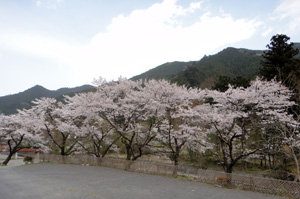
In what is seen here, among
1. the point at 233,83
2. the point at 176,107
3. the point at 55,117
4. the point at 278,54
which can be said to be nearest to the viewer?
the point at 176,107

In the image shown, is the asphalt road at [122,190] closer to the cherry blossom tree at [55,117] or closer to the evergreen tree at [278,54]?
the cherry blossom tree at [55,117]

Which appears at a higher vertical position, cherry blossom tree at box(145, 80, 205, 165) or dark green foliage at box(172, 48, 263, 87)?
dark green foliage at box(172, 48, 263, 87)

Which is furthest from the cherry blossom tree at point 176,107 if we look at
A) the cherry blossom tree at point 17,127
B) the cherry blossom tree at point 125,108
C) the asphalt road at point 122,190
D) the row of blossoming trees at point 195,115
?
the cherry blossom tree at point 17,127

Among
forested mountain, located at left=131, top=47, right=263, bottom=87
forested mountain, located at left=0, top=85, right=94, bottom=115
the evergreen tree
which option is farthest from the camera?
A: forested mountain, located at left=0, top=85, right=94, bottom=115

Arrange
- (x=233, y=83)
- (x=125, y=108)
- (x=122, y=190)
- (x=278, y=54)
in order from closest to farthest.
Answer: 1. (x=122, y=190)
2. (x=125, y=108)
3. (x=278, y=54)
4. (x=233, y=83)

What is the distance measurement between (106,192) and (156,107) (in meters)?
5.33

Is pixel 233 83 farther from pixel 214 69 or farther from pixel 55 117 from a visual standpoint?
pixel 214 69

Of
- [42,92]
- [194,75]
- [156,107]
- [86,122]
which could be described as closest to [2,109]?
[42,92]

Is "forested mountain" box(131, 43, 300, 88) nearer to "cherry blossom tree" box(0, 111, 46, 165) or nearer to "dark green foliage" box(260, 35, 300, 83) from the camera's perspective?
"dark green foliage" box(260, 35, 300, 83)

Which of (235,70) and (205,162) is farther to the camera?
(235,70)

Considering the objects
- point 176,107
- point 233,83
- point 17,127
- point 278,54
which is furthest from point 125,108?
point 278,54

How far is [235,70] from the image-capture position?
6141 centimetres

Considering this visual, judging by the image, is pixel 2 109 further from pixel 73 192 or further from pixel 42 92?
pixel 73 192

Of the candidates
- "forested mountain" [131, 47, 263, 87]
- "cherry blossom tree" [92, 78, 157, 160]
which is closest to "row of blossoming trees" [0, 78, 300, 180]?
"cherry blossom tree" [92, 78, 157, 160]
